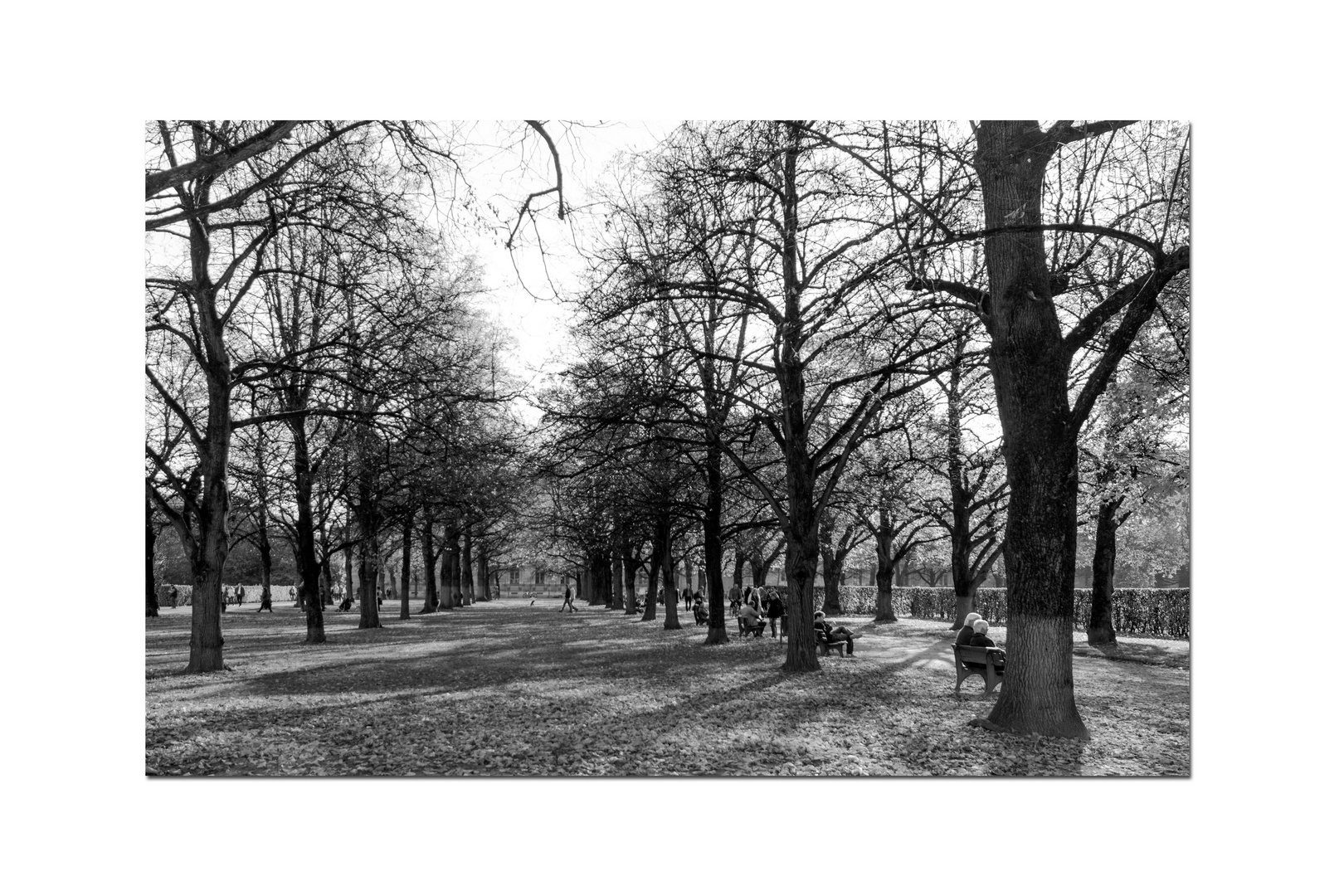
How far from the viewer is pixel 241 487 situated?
47.8 feet

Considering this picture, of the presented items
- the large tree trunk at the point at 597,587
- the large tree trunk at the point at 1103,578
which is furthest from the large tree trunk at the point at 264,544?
the large tree trunk at the point at 1103,578

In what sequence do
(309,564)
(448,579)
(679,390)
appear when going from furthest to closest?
1. (448,579)
2. (309,564)
3. (679,390)

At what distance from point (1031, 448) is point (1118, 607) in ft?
55.6

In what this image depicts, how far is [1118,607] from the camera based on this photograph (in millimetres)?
22453

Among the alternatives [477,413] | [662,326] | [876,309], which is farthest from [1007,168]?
[477,413]

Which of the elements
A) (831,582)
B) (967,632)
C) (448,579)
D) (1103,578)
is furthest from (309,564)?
(831,582)

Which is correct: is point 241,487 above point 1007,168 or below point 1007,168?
below

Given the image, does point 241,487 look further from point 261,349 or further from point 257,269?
point 257,269

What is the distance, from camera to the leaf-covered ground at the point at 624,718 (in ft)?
24.4

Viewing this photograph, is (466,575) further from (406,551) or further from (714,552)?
(714,552)

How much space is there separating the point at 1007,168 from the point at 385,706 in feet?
28.0

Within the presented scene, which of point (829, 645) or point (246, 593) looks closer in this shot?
point (829, 645)

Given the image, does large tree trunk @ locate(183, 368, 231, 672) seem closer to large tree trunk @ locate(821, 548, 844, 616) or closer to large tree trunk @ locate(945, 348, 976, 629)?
large tree trunk @ locate(945, 348, 976, 629)

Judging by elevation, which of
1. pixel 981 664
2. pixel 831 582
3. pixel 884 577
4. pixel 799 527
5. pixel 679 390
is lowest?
pixel 831 582
